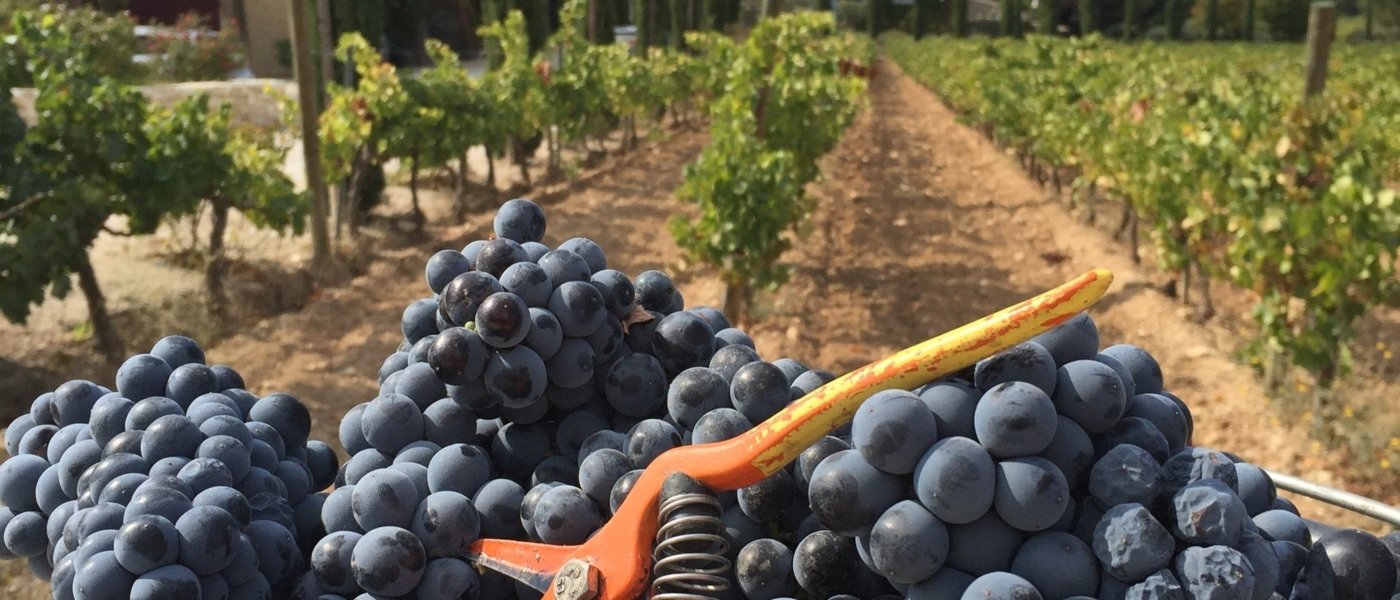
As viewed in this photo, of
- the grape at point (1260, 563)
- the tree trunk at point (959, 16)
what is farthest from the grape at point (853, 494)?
the tree trunk at point (959, 16)

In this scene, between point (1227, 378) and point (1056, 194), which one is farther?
point (1056, 194)

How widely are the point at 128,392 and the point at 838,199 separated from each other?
11077 millimetres

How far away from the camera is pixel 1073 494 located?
1002 mm

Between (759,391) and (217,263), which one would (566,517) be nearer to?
(759,391)

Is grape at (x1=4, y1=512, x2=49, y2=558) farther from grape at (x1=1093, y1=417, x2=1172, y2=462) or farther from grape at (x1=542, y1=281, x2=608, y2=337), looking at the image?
grape at (x1=1093, y1=417, x2=1172, y2=462)

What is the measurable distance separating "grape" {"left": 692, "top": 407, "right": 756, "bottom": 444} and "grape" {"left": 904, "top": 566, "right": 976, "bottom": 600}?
0.26m

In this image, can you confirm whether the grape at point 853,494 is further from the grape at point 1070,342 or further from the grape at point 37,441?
the grape at point 37,441

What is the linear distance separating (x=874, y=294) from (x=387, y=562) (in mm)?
7177

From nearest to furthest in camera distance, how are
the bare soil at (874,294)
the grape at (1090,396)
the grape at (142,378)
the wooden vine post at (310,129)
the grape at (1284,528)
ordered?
the grape at (1090,396)
the grape at (1284,528)
the grape at (142,378)
the bare soil at (874,294)
the wooden vine post at (310,129)

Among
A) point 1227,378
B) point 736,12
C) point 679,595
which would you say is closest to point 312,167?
point 1227,378

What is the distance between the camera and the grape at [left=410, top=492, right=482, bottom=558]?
48.3 inches

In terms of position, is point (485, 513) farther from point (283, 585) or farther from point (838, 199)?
point (838, 199)

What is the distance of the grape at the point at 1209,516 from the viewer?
2.99 ft

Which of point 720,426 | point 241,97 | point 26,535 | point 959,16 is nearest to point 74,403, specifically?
point 26,535
